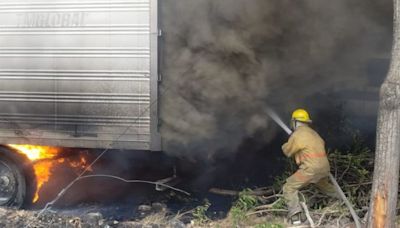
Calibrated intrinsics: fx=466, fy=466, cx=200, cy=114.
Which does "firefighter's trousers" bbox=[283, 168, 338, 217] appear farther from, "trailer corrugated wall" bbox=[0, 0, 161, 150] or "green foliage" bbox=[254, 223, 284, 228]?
"trailer corrugated wall" bbox=[0, 0, 161, 150]

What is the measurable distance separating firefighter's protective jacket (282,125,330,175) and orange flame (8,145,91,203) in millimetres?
3277

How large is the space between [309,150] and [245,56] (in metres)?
1.51

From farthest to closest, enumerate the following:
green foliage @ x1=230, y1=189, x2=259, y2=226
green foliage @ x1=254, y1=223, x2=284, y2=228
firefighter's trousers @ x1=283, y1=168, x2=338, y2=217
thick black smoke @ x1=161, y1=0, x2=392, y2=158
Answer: thick black smoke @ x1=161, y1=0, x2=392, y2=158 → green foliage @ x1=230, y1=189, x2=259, y2=226 → firefighter's trousers @ x1=283, y1=168, x2=338, y2=217 → green foliage @ x1=254, y1=223, x2=284, y2=228

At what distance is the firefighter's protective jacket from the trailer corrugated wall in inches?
68.6

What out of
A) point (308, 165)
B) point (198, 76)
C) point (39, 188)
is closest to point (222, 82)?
point (198, 76)

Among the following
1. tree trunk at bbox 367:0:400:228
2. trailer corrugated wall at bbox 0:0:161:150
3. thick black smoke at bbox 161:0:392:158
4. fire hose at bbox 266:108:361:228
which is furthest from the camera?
thick black smoke at bbox 161:0:392:158

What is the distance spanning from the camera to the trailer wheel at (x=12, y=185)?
22.3ft

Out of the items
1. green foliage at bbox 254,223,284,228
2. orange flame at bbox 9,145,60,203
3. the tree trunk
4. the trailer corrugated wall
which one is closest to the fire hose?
the tree trunk

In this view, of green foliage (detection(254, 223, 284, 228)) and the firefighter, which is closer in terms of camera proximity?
green foliage (detection(254, 223, 284, 228))

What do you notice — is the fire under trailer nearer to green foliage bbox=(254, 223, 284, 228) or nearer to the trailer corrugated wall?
the trailer corrugated wall

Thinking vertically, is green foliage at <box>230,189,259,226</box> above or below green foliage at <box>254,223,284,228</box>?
above

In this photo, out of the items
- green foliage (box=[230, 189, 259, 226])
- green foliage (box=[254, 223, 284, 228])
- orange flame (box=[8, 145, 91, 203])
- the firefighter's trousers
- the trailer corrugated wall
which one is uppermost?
the trailer corrugated wall

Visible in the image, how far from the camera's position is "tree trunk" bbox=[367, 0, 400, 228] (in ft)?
14.9

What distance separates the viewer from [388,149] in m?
4.64
